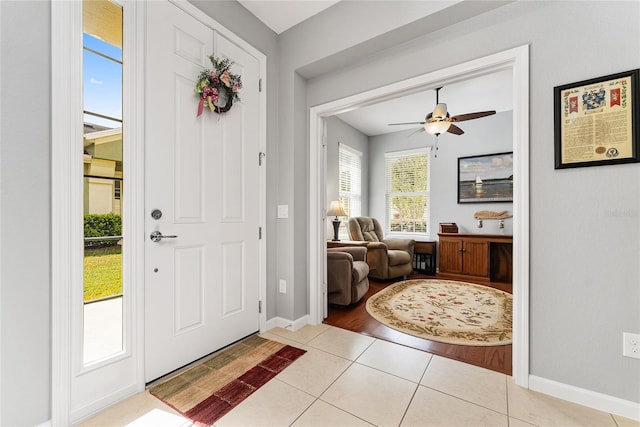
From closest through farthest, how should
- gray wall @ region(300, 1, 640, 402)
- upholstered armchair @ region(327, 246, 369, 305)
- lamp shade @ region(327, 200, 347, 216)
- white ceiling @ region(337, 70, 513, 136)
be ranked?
1. gray wall @ region(300, 1, 640, 402)
2. upholstered armchair @ region(327, 246, 369, 305)
3. white ceiling @ region(337, 70, 513, 136)
4. lamp shade @ region(327, 200, 347, 216)

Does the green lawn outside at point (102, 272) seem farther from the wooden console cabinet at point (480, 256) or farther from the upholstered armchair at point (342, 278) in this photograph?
the wooden console cabinet at point (480, 256)

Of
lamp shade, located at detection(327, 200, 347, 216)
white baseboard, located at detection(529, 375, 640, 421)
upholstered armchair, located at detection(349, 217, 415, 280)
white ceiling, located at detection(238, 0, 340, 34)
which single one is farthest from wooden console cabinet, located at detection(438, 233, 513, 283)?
white ceiling, located at detection(238, 0, 340, 34)

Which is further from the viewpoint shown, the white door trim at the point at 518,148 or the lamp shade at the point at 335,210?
the lamp shade at the point at 335,210

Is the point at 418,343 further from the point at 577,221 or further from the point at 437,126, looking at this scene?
A: the point at 437,126

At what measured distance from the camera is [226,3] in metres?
2.12

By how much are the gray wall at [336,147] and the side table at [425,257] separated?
4.55 ft

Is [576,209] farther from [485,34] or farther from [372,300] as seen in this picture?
[372,300]

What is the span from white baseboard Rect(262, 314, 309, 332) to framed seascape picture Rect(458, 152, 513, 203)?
3.88m

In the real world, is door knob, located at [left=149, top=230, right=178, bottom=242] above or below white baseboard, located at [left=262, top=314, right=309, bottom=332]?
above

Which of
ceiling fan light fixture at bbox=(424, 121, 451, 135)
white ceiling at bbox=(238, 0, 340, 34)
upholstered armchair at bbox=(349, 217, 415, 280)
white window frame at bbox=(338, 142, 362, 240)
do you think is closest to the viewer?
white ceiling at bbox=(238, 0, 340, 34)

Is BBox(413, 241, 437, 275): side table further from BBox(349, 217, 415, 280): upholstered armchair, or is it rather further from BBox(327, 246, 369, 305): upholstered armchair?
BBox(327, 246, 369, 305): upholstered armchair

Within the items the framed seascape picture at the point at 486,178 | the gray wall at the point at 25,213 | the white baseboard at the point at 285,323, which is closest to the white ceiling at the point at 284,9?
the gray wall at the point at 25,213

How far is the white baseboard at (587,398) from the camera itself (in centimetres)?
138

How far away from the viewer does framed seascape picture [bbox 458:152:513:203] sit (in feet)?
15.0
